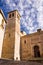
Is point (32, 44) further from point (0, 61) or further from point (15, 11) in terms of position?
point (0, 61)

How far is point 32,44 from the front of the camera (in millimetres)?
18266

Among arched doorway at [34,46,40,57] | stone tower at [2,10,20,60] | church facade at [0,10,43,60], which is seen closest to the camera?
stone tower at [2,10,20,60]

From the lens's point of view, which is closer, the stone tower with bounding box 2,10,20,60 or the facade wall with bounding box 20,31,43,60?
the stone tower with bounding box 2,10,20,60

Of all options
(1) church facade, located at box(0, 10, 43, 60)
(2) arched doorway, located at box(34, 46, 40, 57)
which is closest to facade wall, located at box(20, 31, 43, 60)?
(1) church facade, located at box(0, 10, 43, 60)

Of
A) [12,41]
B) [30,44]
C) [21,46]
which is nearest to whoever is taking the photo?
[12,41]

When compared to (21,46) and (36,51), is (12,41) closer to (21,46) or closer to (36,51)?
(21,46)

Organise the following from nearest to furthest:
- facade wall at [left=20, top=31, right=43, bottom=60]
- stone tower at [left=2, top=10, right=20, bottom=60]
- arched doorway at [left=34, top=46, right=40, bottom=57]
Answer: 1. stone tower at [left=2, top=10, right=20, bottom=60]
2. arched doorway at [left=34, top=46, right=40, bottom=57]
3. facade wall at [left=20, top=31, right=43, bottom=60]

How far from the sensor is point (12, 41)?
1803 centimetres

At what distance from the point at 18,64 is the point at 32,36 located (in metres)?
13.8

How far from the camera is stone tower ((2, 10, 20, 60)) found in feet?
56.2

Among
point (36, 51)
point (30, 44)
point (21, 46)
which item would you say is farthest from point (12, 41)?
point (36, 51)

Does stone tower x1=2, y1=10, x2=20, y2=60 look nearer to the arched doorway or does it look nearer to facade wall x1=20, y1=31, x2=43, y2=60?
facade wall x1=20, y1=31, x2=43, y2=60

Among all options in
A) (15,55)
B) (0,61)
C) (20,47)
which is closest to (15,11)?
(20,47)

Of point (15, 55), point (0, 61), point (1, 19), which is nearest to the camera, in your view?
point (0, 61)
